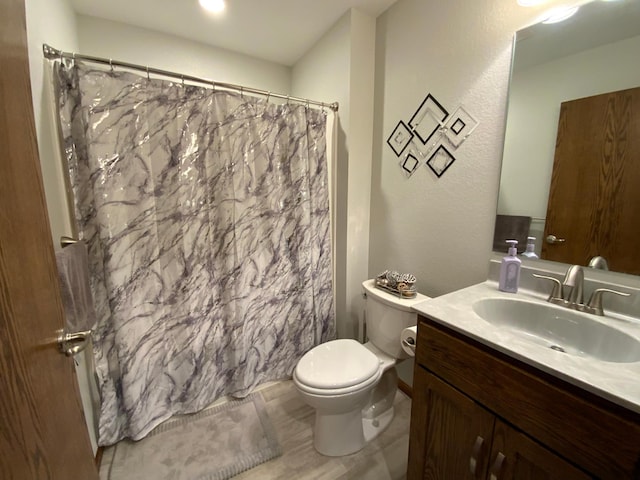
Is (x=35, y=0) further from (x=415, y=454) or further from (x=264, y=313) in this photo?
(x=415, y=454)

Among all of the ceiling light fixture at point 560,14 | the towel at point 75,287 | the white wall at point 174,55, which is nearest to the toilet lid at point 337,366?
the towel at point 75,287

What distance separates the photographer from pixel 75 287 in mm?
1007

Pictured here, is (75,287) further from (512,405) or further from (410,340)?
(512,405)

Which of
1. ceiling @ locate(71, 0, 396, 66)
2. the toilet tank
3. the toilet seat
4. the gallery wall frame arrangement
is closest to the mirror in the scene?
the gallery wall frame arrangement

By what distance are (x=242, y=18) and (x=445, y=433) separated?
2.40m

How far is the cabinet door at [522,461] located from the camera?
2.11ft

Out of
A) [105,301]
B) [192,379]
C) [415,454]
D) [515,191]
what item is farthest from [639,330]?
[105,301]

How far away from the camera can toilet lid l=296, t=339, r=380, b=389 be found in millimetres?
1219

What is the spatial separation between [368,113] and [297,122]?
49 centimetres

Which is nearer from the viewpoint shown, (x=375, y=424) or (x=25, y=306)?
(x=25, y=306)

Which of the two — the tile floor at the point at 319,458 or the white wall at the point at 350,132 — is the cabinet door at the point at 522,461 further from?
the white wall at the point at 350,132

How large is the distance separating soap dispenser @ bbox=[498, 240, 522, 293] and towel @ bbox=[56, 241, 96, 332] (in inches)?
66.2

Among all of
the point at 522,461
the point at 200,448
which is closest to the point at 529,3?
the point at 522,461

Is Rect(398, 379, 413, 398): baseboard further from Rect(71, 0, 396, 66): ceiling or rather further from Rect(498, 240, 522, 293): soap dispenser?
Rect(71, 0, 396, 66): ceiling
